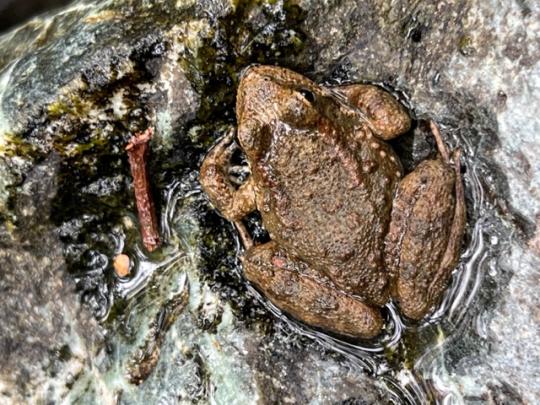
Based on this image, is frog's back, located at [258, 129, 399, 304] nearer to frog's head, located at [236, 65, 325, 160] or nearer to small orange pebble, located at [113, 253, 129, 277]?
frog's head, located at [236, 65, 325, 160]

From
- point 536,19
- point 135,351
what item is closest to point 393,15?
point 536,19

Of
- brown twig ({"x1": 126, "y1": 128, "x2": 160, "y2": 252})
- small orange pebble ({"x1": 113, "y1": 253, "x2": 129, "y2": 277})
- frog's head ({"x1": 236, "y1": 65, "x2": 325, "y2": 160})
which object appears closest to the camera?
frog's head ({"x1": 236, "y1": 65, "x2": 325, "y2": 160})

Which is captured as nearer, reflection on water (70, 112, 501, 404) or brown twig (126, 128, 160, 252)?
reflection on water (70, 112, 501, 404)

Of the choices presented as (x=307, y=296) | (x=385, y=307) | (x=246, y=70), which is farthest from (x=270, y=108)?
(x=385, y=307)

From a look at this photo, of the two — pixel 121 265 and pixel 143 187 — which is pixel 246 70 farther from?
pixel 121 265

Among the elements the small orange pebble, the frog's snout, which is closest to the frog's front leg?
the frog's snout

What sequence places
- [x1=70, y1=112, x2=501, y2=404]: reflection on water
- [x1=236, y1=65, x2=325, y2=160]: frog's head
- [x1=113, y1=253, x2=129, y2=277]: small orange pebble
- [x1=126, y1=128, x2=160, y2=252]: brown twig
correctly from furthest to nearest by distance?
[x1=113, y1=253, x2=129, y2=277]: small orange pebble, [x1=126, y1=128, x2=160, y2=252]: brown twig, [x1=70, y1=112, x2=501, y2=404]: reflection on water, [x1=236, y1=65, x2=325, y2=160]: frog's head

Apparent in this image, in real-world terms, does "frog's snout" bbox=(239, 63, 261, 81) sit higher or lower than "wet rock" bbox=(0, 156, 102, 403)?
higher

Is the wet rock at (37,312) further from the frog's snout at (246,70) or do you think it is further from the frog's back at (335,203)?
the frog's back at (335,203)
